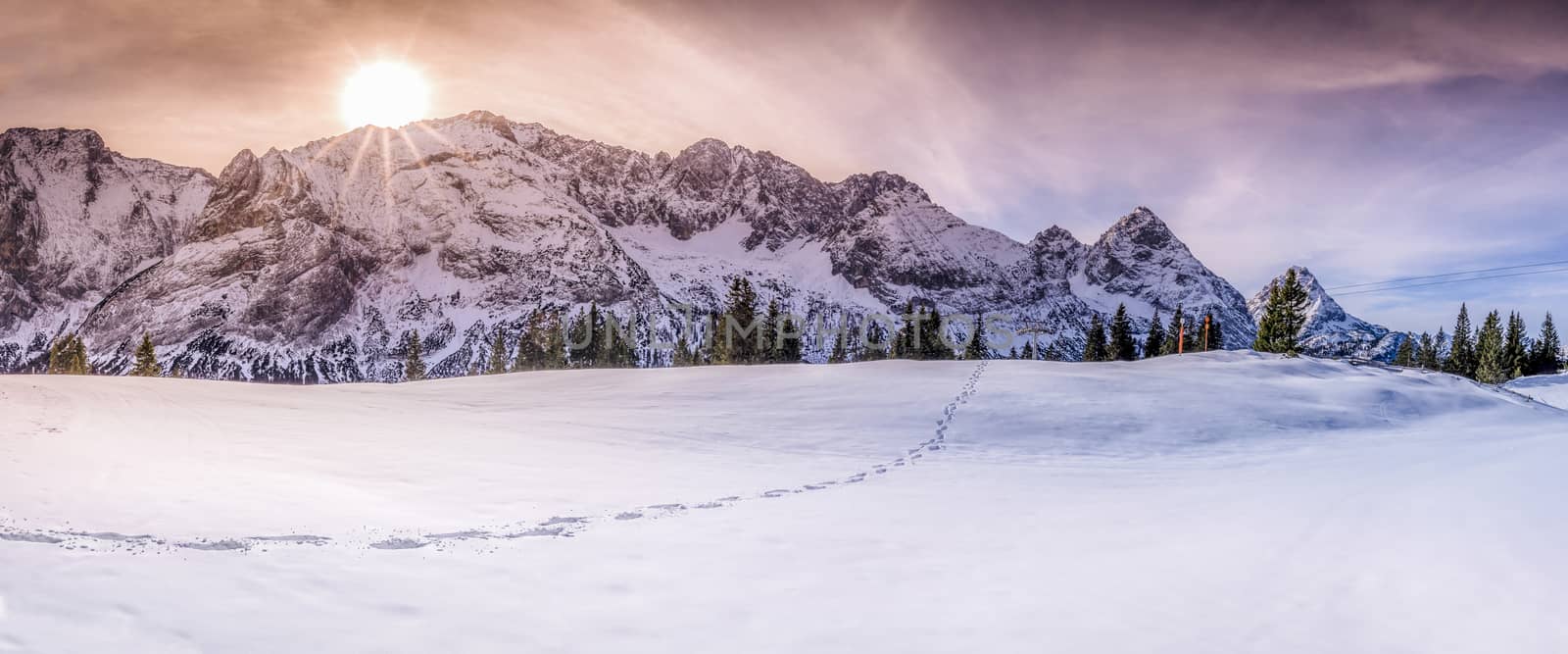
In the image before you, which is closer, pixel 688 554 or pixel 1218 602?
pixel 1218 602

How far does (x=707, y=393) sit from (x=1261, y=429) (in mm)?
16818

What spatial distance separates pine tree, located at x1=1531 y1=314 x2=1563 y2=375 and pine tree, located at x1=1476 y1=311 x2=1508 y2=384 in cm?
1423

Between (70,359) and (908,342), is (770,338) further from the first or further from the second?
(70,359)

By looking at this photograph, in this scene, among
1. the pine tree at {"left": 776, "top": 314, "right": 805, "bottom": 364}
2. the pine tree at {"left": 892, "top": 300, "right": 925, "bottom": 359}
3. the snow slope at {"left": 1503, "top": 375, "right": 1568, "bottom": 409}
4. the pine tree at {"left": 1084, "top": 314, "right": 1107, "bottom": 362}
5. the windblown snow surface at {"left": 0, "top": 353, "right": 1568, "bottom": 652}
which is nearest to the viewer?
the windblown snow surface at {"left": 0, "top": 353, "right": 1568, "bottom": 652}

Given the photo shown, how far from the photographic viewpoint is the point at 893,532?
8227 millimetres

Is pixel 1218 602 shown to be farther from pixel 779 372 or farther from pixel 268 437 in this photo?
pixel 779 372

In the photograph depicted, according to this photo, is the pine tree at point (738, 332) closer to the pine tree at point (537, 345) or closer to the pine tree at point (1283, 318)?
the pine tree at point (537, 345)

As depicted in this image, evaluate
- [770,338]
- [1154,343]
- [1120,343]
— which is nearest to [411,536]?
[770,338]

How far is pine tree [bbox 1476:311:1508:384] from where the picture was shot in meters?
80.1

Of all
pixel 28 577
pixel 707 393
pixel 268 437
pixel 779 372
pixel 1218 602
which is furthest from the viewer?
pixel 779 372

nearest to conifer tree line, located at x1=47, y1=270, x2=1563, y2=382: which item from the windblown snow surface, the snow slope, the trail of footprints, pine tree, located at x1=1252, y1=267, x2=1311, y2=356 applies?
pine tree, located at x1=1252, y1=267, x2=1311, y2=356

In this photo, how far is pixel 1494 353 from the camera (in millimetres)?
83438

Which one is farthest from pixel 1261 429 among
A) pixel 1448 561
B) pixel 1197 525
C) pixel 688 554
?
pixel 688 554

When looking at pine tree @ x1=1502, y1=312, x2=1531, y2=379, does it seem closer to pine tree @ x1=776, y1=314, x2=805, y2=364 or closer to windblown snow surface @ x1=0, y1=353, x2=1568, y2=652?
pine tree @ x1=776, y1=314, x2=805, y2=364
